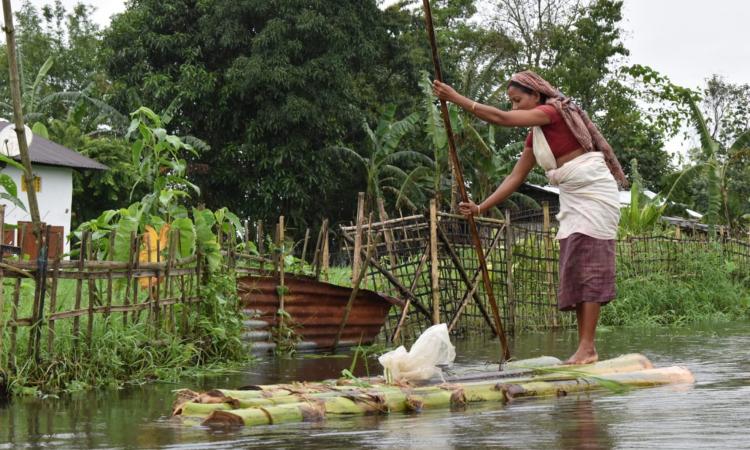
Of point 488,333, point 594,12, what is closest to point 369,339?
point 488,333

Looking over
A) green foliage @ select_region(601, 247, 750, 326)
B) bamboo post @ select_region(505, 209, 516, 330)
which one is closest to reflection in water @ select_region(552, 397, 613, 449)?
bamboo post @ select_region(505, 209, 516, 330)

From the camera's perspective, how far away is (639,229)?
715 inches

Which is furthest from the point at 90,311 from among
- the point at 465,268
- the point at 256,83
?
the point at 256,83

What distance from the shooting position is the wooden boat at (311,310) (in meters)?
8.84

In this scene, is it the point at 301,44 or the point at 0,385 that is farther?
the point at 301,44

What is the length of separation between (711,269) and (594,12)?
2065 centimetres

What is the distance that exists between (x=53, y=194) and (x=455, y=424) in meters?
23.7

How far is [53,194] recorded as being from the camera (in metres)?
26.1

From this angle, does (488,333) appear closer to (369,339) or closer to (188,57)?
(369,339)

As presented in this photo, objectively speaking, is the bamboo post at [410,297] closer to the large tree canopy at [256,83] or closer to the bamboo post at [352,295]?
the bamboo post at [352,295]

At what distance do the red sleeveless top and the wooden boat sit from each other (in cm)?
338

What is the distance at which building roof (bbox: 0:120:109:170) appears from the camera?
951 inches

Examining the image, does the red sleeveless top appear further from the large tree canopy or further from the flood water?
the large tree canopy

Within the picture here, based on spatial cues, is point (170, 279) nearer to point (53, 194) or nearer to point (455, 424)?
point (455, 424)
